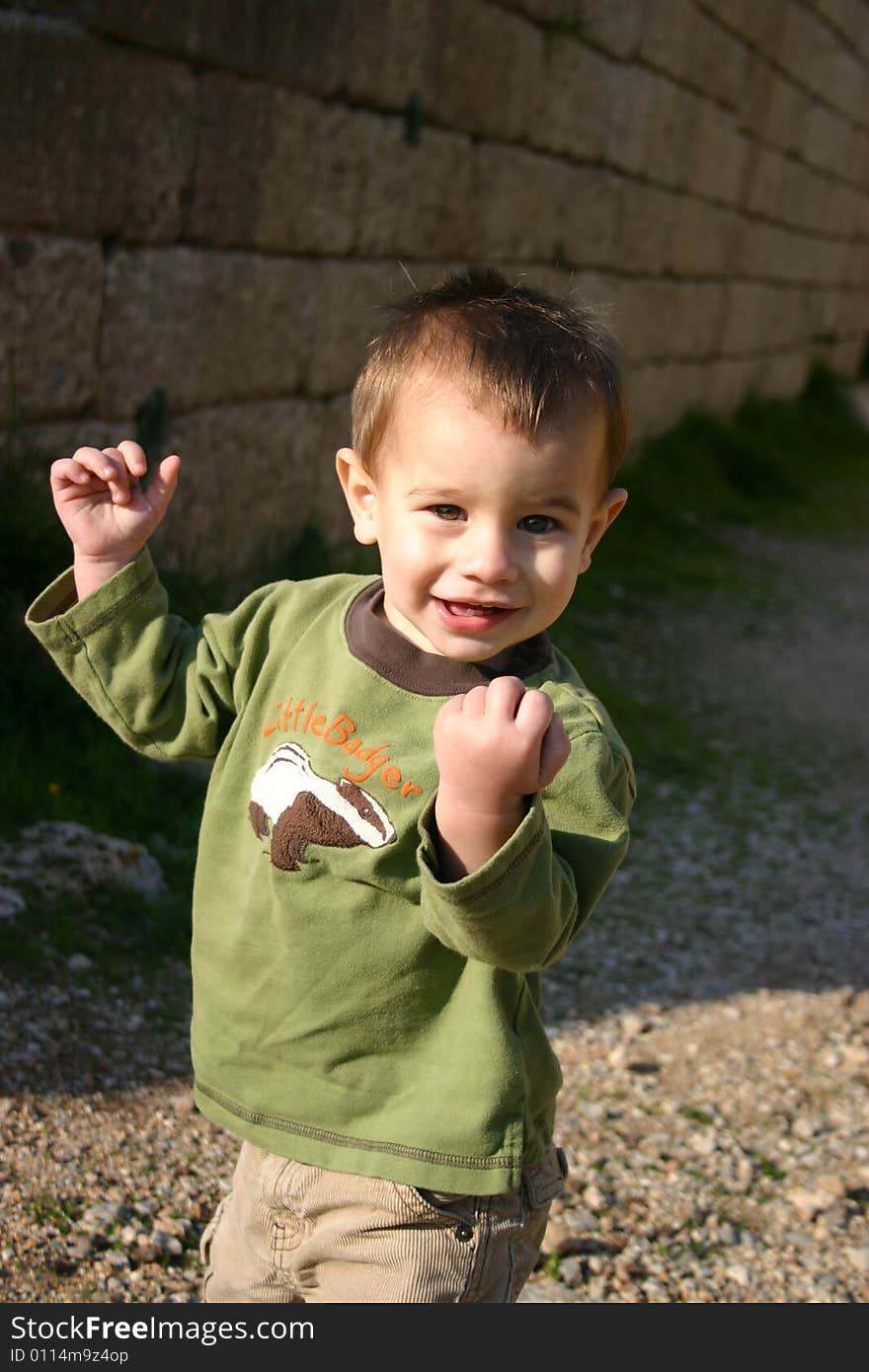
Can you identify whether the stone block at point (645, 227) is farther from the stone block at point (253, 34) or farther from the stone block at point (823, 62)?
the stone block at point (253, 34)

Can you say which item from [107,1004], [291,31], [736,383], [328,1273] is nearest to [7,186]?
[291,31]

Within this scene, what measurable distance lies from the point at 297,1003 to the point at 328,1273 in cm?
33

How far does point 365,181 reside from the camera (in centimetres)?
561

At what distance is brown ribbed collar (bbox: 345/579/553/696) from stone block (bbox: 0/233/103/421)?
2.35 m

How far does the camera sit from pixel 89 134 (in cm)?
407

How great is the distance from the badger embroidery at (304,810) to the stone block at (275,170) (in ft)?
10.2

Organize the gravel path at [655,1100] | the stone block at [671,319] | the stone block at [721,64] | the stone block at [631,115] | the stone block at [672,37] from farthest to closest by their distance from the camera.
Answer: the stone block at [721,64] → the stone block at [671,319] → the stone block at [672,37] → the stone block at [631,115] → the gravel path at [655,1100]

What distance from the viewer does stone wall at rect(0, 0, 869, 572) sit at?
406 cm

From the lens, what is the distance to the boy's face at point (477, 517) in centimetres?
173

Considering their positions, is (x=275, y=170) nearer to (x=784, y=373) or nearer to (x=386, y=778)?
(x=386, y=778)

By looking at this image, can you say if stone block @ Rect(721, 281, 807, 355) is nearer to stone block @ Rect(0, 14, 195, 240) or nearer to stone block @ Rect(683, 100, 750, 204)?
stone block @ Rect(683, 100, 750, 204)

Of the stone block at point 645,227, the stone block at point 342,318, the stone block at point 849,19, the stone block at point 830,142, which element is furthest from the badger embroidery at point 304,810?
the stone block at point 830,142

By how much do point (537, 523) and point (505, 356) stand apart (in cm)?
19

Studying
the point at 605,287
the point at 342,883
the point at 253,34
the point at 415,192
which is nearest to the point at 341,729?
the point at 342,883
